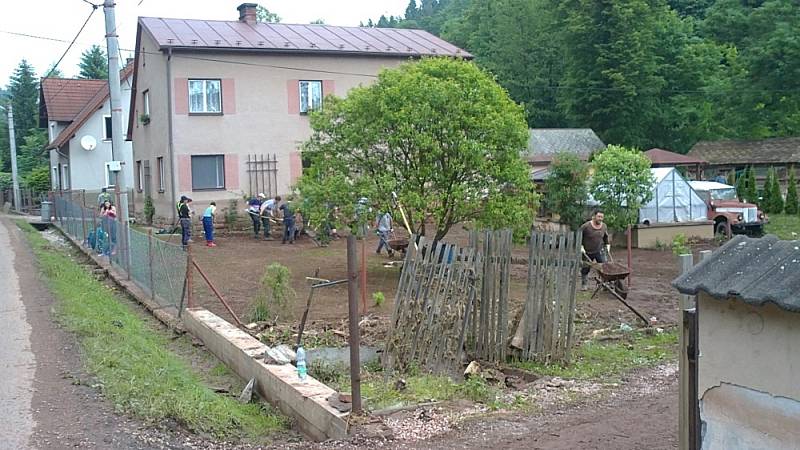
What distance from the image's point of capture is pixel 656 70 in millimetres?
52906

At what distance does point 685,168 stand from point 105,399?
117ft

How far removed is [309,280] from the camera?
58.6ft

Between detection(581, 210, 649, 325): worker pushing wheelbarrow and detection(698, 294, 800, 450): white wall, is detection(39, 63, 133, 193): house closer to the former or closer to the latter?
detection(581, 210, 649, 325): worker pushing wheelbarrow

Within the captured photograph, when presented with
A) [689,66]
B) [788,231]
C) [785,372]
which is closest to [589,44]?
[689,66]

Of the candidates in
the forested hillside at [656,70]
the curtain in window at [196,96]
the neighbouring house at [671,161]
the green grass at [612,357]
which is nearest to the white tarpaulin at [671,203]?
the neighbouring house at [671,161]

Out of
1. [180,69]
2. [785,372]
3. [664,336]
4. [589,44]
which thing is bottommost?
[664,336]

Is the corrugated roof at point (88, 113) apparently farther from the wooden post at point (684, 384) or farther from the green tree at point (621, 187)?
the wooden post at point (684, 384)

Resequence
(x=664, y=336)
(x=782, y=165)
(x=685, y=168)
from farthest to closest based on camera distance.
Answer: (x=782, y=165)
(x=685, y=168)
(x=664, y=336)

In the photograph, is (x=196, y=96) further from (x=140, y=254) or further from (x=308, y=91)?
(x=140, y=254)

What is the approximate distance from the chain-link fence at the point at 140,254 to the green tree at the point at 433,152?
371 centimetres

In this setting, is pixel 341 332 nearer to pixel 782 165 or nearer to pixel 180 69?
pixel 180 69

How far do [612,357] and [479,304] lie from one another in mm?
1903

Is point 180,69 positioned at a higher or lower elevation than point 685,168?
higher

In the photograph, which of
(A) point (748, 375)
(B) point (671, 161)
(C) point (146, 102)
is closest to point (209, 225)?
(C) point (146, 102)
